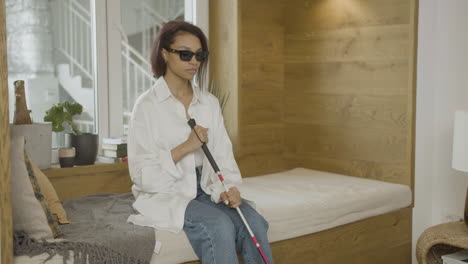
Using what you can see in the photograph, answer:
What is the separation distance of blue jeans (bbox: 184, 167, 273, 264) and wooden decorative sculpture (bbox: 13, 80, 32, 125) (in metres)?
0.87

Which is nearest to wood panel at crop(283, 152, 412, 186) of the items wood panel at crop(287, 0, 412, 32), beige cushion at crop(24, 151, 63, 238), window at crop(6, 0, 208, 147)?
wood panel at crop(287, 0, 412, 32)

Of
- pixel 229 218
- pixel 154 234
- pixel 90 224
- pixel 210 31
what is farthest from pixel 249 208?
pixel 210 31

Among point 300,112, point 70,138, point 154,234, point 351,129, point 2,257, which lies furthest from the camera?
point 300,112

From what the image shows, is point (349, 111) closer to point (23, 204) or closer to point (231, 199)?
point (231, 199)

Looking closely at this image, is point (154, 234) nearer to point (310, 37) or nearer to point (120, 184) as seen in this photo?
point (120, 184)

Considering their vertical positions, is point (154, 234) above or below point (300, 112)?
below

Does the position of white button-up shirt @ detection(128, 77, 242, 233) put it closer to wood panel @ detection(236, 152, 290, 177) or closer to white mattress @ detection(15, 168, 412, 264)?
white mattress @ detection(15, 168, 412, 264)

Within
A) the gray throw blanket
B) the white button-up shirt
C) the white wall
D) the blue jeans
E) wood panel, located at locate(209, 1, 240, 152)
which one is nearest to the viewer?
the gray throw blanket

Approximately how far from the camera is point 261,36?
157 inches

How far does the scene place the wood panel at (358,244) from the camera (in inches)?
117

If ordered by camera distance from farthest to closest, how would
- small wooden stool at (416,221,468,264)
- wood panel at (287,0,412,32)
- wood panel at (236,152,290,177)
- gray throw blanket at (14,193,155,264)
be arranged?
1. wood panel at (236,152,290,177)
2. wood panel at (287,0,412,32)
3. small wooden stool at (416,221,468,264)
4. gray throw blanket at (14,193,155,264)

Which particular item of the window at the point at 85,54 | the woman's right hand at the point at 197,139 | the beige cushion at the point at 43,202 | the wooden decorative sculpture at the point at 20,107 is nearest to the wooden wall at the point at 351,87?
the window at the point at 85,54

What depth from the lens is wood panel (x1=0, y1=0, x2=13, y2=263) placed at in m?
2.03

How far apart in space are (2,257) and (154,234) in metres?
0.60
